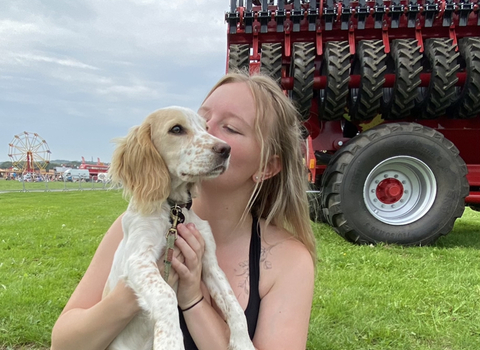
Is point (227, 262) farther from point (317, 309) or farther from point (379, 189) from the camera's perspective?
point (379, 189)

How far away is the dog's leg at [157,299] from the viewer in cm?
158

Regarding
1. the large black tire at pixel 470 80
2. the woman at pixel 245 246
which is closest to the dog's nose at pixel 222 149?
the woman at pixel 245 246

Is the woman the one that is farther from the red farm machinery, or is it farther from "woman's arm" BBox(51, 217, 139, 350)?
the red farm machinery

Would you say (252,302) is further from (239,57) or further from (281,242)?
(239,57)

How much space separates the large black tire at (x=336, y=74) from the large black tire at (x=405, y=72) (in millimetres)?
568

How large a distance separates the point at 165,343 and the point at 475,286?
3.29m

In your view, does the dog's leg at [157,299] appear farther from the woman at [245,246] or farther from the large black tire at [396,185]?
the large black tire at [396,185]

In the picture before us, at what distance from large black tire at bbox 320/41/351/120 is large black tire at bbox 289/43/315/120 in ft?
0.63

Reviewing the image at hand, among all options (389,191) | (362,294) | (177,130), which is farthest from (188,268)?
(389,191)

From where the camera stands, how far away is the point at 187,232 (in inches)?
70.5

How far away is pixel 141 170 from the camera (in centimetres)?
195

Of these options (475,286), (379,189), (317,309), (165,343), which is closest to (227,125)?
(165,343)

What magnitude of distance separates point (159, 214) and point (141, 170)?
230 mm

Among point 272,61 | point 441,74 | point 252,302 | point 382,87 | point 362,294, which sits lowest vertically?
point 362,294
